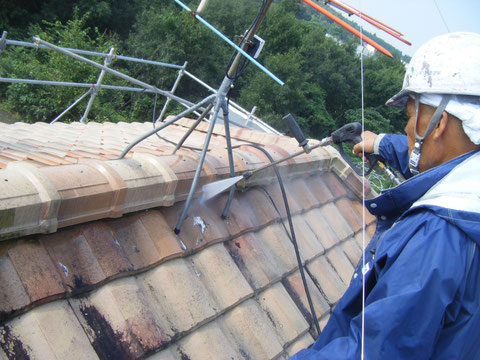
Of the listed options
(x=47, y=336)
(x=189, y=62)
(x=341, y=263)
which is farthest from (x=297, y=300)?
(x=189, y=62)

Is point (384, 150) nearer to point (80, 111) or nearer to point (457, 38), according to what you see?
point (457, 38)

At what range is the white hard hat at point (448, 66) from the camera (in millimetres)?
1371

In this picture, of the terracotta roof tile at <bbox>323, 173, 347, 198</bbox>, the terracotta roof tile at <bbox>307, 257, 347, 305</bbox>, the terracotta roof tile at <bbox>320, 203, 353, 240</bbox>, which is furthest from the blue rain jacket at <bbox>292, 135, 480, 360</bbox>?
the terracotta roof tile at <bbox>323, 173, 347, 198</bbox>

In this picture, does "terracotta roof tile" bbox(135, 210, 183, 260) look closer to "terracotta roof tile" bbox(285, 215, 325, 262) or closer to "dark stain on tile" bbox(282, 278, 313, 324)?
"dark stain on tile" bbox(282, 278, 313, 324)

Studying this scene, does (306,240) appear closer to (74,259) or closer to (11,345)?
(74,259)

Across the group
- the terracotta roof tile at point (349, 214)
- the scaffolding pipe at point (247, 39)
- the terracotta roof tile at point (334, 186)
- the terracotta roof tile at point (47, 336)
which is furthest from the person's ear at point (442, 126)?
the terracotta roof tile at point (334, 186)

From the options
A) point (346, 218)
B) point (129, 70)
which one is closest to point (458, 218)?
point (346, 218)

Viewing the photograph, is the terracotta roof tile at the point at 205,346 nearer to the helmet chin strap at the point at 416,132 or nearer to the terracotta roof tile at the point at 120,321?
the terracotta roof tile at the point at 120,321

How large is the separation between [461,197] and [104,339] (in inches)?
50.5

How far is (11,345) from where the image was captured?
1135 mm

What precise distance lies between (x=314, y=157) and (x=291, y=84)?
22.9 metres

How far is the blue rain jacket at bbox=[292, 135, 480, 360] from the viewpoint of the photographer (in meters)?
1.10

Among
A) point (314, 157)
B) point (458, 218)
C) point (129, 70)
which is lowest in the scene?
point (129, 70)

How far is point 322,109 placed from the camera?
2873 cm
